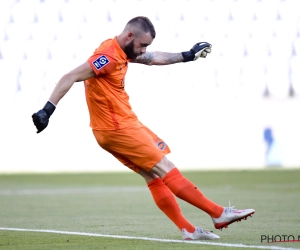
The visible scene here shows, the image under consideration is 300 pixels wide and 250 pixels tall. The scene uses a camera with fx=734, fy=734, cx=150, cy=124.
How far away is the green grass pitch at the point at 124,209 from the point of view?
654 cm

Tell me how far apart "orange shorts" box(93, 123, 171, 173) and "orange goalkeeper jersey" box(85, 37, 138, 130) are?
0.06 metres

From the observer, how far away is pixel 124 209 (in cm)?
1080

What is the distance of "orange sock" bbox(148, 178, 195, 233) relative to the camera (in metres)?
6.57

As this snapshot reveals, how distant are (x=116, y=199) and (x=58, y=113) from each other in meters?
7.93

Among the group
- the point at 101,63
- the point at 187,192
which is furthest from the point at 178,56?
the point at 187,192

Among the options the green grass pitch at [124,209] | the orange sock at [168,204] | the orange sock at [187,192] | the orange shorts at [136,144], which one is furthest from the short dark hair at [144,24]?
the green grass pitch at [124,209]

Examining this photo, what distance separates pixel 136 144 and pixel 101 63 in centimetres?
77

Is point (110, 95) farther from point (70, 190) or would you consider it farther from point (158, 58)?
point (70, 190)

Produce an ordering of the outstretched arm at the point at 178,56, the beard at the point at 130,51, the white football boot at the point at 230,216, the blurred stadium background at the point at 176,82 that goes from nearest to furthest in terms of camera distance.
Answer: the white football boot at the point at 230,216 < the beard at the point at 130,51 < the outstretched arm at the point at 178,56 < the blurred stadium background at the point at 176,82

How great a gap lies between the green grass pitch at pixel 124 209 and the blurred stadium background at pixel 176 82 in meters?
0.79

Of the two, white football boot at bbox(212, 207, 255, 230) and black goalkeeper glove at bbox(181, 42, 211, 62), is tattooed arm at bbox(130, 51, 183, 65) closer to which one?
black goalkeeper glove at bbox(181, 42, 211, 62)

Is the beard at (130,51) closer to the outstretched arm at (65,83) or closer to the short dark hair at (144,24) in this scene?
the short dark hair at (144,24)

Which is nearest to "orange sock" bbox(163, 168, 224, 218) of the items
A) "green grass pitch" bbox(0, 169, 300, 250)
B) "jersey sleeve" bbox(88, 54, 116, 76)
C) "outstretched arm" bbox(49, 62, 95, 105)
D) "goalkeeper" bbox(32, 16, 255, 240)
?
"goalkeeper" bbox(32, 16, 255, 240)

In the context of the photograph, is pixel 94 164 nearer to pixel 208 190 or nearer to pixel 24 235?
pixel 208 190
